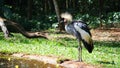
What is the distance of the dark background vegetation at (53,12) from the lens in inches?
1165

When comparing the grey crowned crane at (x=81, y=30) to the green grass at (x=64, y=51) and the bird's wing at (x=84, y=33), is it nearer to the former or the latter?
the bird's wing at (x=84, y=33)

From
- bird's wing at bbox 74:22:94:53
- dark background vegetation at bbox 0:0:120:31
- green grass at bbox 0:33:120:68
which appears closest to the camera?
bird's wing at bbox 74:22:94:53

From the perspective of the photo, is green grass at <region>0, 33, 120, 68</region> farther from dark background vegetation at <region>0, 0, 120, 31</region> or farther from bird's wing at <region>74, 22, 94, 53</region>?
dark background vegetation at <region>0, 0, 120, 31</region>

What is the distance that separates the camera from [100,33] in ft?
82.5

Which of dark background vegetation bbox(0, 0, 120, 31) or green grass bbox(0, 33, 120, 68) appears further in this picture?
dark background vegetation bbox(0, 0, 120, 31)

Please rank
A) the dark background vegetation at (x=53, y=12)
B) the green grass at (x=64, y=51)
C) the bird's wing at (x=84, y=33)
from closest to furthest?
1. the bird's wing at (x=84, y=33)
2. the green grass at (x=64, y=51)
3. the dark background vegetation at (x=53, y=12)

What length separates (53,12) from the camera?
39.4 m

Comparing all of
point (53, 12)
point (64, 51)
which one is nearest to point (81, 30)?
point (64, 51)

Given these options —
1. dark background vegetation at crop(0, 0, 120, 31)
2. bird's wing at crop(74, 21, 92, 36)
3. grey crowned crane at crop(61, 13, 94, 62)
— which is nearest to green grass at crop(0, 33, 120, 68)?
grey crowned crane at crop(61, 13, 94, 62)

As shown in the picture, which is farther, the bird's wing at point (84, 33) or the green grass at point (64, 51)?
the green grass at point (64, 51)

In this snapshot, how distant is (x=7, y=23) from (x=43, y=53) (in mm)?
5997

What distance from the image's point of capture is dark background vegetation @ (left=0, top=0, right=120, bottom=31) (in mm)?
29594

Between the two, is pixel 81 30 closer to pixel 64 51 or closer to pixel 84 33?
pixel 84 33

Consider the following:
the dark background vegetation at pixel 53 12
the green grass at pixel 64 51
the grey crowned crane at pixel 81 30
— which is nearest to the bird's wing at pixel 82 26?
the grey crowned crane at pixel 81 30
